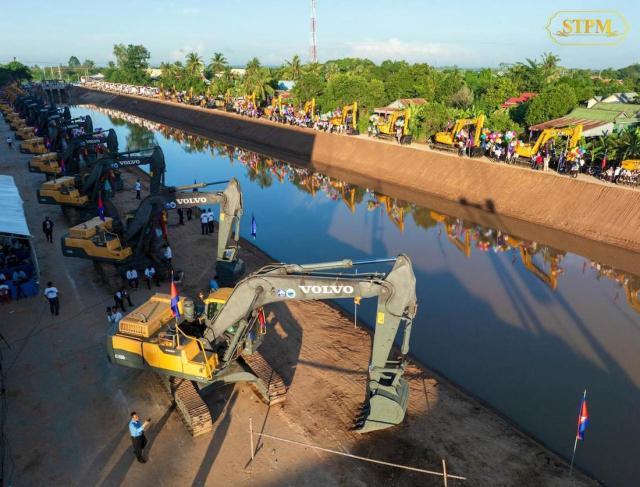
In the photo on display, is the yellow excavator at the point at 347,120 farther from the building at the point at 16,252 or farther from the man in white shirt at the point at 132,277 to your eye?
the building at the point at 16,252

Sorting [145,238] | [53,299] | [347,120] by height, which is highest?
[347,120]

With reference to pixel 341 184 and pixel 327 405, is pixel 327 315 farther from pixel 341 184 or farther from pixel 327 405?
pixel 341 184

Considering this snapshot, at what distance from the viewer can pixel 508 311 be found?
1992 centimetres

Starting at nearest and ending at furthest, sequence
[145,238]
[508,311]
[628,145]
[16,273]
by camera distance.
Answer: [16,273] → [508,311] → [145,238] → [628,145]

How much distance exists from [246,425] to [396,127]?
4263cm

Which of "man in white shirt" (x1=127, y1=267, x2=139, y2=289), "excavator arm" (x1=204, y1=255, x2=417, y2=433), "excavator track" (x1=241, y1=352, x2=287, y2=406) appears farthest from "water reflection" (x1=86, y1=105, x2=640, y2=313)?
"man in white shirt" (x1=127, y1=267, x2=139, y2=289)

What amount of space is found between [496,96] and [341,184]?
30.5m

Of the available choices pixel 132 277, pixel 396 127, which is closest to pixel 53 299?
pixel 132 277

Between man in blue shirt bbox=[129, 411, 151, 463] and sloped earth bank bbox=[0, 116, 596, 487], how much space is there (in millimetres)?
331

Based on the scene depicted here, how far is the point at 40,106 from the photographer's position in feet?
220

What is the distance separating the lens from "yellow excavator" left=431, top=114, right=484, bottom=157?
3941 centimetres

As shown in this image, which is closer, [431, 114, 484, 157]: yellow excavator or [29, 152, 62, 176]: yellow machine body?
[29, 152, 62, 176]: yellow machine body

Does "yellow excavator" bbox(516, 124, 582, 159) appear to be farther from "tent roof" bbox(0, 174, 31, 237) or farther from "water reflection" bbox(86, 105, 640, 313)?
"tent roof" bbox(0, 174, 31, 237)

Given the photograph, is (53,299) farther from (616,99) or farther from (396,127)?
(616,99)
